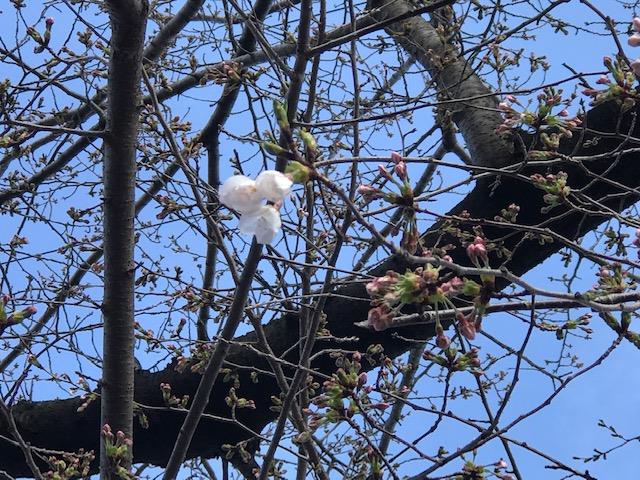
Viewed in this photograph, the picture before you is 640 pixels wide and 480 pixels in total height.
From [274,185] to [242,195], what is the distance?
0.07m

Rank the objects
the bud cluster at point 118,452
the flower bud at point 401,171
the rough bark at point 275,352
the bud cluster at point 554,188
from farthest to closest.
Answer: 1. the rough bark at point 275,352
2. the bud cluster at point 118,452
3. the bud cluster at point 554,188
4. the flower bud at point 401,171

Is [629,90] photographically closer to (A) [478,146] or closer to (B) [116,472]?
(A) [478,146]

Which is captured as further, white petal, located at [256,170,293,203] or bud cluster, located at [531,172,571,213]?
bud cluster, located at [531,172,571,213]

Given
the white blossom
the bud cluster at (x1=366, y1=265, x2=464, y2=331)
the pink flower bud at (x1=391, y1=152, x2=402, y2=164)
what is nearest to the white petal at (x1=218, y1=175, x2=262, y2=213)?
the white blossom

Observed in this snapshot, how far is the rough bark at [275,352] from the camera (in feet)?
9.20

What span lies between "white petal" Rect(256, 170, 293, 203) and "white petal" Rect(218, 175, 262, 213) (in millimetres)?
23

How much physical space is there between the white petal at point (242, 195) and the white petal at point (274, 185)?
23 mm

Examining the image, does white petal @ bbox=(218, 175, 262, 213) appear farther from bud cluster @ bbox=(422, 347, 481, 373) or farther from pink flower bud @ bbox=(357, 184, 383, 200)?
bud cluster @ bbox=(422, 347, 481, 373)

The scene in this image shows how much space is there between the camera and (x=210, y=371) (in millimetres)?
2205

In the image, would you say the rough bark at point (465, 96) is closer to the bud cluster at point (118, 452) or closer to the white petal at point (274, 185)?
the white petal at point (274, 185)

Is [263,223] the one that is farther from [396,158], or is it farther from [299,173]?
[396,158]

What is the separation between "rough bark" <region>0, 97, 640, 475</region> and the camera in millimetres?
2803

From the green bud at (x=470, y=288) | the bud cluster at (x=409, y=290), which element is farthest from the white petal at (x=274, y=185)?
the green bud at (x=470, y=288)

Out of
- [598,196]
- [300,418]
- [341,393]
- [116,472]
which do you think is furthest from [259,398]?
[598,196]
